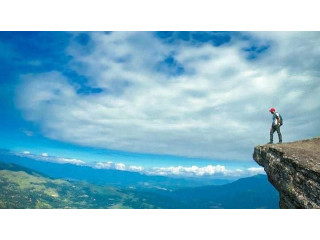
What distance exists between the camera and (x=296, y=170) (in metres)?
21.5

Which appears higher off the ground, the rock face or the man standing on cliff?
the man standing on cliff

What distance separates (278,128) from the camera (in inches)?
1135

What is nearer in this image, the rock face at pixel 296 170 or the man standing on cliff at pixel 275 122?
the rock face at pixel 296 170

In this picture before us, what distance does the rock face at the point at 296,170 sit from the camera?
19.5m

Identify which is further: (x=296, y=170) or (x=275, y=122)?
(x=275, y=122)

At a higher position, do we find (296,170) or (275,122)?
(275,122)

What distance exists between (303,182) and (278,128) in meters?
9.57

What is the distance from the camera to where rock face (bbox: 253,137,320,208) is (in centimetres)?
1950

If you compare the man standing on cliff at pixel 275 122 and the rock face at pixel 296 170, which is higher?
the man standing on cliff at pixel 275 122

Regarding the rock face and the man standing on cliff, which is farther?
the man standing on cliff
